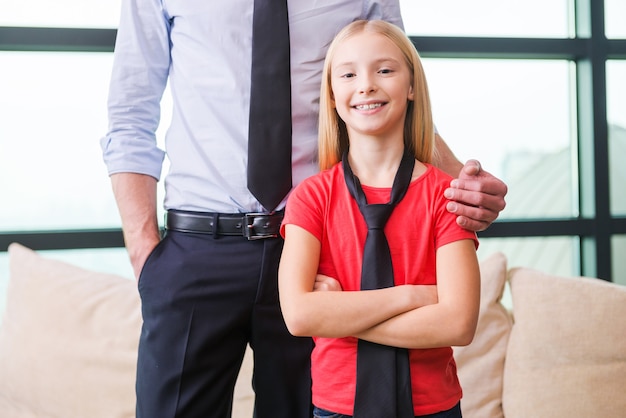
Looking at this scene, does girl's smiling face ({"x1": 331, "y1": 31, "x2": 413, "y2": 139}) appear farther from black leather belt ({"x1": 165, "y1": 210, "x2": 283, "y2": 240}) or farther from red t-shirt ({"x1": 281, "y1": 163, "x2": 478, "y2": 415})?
black leather belt ({"x1": 165, "y1": 210, "x2": 283, "y2": 240})

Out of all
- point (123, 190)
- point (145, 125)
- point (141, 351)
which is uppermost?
point (145, 125)

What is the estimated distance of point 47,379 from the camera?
1.88 m

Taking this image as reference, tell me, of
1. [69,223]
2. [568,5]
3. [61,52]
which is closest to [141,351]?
[69,223]

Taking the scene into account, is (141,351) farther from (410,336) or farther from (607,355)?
(607,355)

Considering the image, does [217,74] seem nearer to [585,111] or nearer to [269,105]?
[269,105]

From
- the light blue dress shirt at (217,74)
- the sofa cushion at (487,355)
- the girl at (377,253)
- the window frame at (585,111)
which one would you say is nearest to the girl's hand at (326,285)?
the girl at (377,253)

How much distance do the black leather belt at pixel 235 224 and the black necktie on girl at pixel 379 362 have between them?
0.20m

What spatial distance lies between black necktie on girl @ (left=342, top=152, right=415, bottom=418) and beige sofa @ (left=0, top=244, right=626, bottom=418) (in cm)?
93

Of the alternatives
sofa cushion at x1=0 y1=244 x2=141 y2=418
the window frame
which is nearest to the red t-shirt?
sofa cushion at x1=0 y1=244 x2=141 y2=418

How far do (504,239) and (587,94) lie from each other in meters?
0.66

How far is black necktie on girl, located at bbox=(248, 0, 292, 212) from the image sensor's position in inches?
46.4

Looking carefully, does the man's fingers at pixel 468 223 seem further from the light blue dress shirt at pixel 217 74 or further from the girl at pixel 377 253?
the light blue dress shirt at pixel 217 74

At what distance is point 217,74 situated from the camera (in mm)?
1217

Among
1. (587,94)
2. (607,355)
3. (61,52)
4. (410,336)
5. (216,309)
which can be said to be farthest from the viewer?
(587,94)
